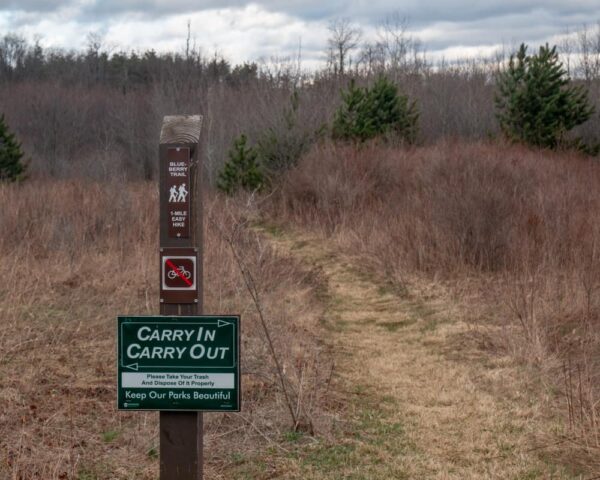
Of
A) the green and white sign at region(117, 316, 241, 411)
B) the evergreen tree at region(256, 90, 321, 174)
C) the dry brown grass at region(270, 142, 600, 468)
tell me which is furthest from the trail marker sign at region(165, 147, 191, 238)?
the evergreen tree at region(256, 90, 321, 174)

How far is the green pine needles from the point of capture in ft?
91.4

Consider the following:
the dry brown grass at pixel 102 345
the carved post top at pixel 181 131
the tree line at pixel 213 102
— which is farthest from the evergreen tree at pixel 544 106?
the carved post top at pixel 181 131

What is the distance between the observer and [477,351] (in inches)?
306

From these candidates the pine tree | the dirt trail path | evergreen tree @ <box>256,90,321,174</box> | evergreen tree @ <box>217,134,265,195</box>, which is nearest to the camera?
the dirt trail path

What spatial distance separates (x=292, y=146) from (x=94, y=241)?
13867 mm

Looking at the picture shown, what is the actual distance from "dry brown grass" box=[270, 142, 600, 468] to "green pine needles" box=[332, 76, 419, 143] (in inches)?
241

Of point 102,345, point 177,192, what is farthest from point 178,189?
point 102,345

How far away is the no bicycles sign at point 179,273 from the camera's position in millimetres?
3693

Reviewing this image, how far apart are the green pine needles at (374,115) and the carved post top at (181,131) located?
2247 centimetres

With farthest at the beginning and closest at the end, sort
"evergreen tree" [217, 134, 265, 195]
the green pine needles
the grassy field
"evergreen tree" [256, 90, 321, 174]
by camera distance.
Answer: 1. the green pine needles
2. "evergreen tree" [256, 90, 321, 174]
3. "evergreen tree" [217, 134, 265, 195]
4. the grassy field

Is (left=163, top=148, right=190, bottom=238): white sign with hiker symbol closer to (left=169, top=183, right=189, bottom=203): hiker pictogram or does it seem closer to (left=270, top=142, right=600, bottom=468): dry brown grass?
(left=169, top=183, right=189, bottom=203): hiker pictogram

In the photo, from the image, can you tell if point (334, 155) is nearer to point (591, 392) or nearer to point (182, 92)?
point (591, 392)

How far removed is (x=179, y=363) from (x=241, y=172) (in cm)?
2261

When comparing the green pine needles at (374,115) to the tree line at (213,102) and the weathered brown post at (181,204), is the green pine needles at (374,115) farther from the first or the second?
the weathered brown post at (181,204)
